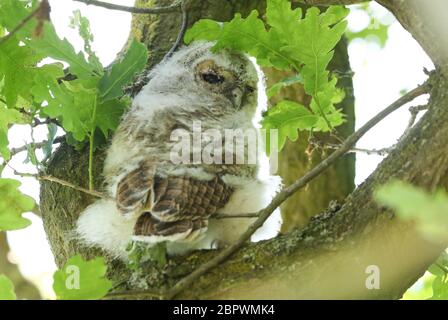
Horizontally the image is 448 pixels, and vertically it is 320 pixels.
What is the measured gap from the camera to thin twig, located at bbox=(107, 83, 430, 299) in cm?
154

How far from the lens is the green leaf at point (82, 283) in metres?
1.39

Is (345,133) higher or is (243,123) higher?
(345,133)

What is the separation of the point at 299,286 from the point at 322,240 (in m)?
0.12

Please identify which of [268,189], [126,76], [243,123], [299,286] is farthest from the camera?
[243,123]

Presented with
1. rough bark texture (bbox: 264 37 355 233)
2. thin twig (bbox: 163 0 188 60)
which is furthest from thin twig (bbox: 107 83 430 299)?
rough bark texture (bbox: 264 37 355 233)

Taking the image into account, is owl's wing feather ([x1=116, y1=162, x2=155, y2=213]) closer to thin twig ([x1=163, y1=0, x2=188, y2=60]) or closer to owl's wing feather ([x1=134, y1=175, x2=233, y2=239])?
owl's wing feather ([x1=134, y1=175, x2=233, y2=239])

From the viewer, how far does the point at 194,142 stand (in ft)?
5.98

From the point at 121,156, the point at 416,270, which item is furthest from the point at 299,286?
the point at 121,156

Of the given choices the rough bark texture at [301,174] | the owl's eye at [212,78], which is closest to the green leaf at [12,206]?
the owl's eye at [212,78]

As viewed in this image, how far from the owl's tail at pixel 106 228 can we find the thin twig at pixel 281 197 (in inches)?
11.2

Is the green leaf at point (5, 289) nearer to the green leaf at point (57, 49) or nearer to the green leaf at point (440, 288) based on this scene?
the green leaf at point (57, 49)

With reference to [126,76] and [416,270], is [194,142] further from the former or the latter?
[416,270]
